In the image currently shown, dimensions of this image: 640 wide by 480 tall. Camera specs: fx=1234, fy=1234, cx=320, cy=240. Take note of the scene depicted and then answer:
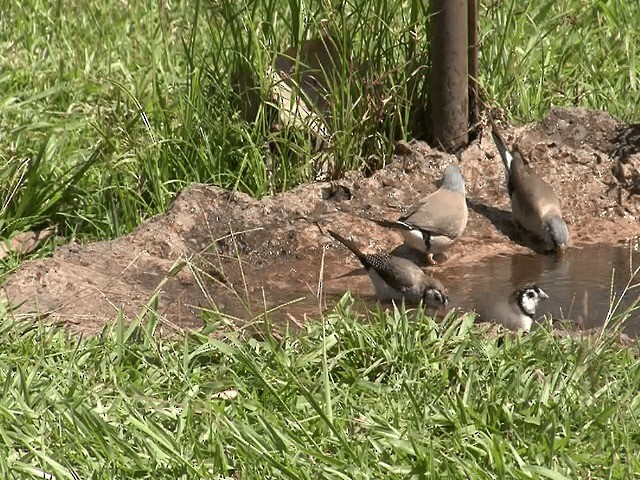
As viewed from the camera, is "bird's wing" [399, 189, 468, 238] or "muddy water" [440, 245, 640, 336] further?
"bird's wing" [399, 189, 468, 238]

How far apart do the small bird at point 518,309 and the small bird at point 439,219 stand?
3.20ft

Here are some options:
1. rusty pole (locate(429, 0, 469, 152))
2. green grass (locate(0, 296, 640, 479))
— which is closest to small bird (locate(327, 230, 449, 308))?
green grass (locate(0, 296, 640, 479))

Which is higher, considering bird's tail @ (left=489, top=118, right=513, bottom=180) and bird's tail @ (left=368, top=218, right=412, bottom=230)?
bird's tail @ (left=489, top=118, right=513, bottom=180)

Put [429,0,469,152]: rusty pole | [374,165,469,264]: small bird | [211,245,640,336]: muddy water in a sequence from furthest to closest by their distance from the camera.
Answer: [429,0,469,152]: rusty pole, [374,165,469,264]: small bird, [211,245,640,336]: muddy water

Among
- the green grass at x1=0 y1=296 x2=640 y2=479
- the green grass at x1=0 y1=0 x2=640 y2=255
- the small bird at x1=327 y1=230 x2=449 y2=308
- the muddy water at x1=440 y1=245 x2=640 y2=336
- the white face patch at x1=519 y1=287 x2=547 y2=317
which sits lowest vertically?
the muddy water at x1=440 y1=245 x2=640 y2=336

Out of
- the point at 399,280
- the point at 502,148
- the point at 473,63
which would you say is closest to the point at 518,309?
the point at 399,280

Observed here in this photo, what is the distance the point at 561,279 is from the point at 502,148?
1050 millimetres

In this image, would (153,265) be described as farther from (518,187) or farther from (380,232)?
(518,187)

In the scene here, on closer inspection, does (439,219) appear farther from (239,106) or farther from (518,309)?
(239,106)

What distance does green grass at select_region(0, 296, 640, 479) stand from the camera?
421 cm

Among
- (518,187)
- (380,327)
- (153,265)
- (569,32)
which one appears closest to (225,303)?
(153,265)

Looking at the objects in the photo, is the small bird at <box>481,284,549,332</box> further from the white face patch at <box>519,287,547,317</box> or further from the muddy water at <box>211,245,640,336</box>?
the muddy water at <box>211,245,640,336</box>

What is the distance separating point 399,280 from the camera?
6.72 m

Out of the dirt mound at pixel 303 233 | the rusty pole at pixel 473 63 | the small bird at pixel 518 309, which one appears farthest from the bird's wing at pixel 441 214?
the small bird at pixel 518 309
